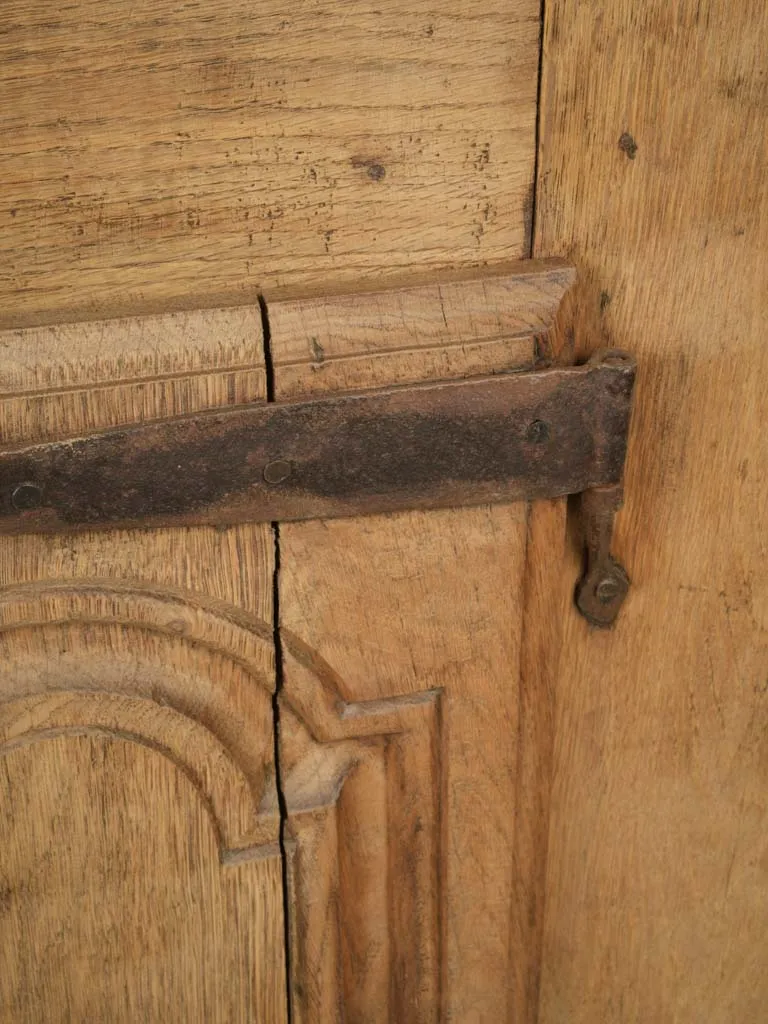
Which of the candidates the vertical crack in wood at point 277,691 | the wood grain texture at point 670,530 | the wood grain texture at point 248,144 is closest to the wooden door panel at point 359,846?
the vertical crack in wood at point 277,691

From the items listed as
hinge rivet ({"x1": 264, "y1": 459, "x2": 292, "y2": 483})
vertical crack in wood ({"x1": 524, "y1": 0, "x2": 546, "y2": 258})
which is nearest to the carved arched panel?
hinge rivet ({"x1": 264, "y1": 459, "x2": 292, "y2": 483})

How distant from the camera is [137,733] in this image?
762 mm

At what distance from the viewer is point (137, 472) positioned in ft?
2.20

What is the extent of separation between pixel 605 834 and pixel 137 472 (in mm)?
513

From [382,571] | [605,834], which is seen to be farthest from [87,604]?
[605,834]

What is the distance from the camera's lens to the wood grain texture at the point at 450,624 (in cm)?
70

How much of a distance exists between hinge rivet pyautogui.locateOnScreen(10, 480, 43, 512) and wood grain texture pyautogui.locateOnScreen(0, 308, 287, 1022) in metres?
0.03

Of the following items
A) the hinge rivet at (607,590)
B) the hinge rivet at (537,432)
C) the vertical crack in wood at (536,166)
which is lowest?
the hinge rivet at (607,590)

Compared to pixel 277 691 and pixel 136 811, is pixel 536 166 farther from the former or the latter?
pixel 136 811

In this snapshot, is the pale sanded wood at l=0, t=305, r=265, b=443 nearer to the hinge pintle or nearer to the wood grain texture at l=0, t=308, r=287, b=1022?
the wood grain texture at l=0, t=308, r=287, b=1022

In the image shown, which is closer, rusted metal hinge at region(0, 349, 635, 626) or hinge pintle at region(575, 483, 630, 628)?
rusted metal hinge at region(0, 349, 635, 626)

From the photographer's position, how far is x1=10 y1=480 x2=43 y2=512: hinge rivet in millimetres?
652

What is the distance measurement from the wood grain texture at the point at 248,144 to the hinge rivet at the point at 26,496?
0.10m

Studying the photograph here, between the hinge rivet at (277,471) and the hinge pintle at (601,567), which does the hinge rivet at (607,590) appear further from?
the hinge rivet at (277,471)
